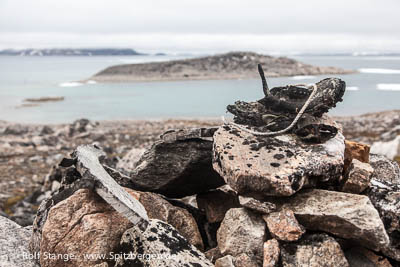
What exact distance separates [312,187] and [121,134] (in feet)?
113

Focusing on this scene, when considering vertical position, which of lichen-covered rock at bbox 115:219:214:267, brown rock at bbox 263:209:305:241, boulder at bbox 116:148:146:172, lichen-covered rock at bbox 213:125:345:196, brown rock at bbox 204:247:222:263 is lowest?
Result: boulder at bbox 116:148:146:172

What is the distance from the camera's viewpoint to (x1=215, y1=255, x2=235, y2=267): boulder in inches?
211

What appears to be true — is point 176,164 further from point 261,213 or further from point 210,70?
point 210,70

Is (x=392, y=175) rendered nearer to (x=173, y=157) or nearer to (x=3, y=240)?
(x=173, y=157)

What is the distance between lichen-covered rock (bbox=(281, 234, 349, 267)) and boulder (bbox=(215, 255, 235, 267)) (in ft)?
2.23

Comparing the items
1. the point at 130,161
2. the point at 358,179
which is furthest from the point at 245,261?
the point at 130,161

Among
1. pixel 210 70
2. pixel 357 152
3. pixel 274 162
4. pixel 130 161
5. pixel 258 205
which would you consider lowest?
pixel 210 70

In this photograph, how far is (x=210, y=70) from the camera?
14312 cm

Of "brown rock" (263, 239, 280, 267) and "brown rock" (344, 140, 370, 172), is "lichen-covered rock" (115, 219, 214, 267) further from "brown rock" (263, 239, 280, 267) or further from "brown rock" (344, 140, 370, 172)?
"brown rock" (344, 140, 370, 172)

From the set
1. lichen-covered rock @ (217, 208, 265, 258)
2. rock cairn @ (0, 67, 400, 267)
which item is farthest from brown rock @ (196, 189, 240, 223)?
lichen-covered rock @ (217, 208, 265, 258)

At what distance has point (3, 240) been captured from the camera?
21.4 feet

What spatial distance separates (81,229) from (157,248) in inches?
44.9

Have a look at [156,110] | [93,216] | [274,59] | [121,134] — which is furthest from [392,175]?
[274,59]

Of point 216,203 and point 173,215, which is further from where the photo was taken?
point 216,203
